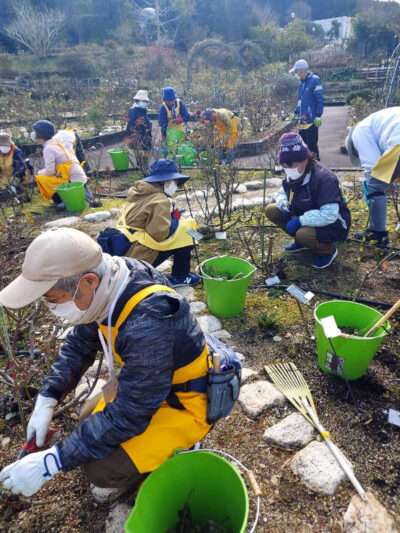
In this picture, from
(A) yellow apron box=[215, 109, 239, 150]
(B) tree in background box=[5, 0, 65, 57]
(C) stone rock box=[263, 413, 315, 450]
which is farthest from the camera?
(B) tree in background box=[5, 0, 65, 57]

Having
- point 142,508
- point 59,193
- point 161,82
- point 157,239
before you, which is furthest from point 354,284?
point 161,82

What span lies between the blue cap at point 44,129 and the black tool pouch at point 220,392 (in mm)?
5151

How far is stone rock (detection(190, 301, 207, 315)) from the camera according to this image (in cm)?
326

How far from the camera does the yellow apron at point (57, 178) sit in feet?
19.0

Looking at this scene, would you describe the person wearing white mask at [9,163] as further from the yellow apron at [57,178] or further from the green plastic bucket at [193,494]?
the green plastic bucket at [193,494]

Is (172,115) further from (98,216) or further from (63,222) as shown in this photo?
(63,222)

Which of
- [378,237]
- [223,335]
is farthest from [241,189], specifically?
[223,335]

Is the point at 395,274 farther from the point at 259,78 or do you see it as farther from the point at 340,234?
the point at 259,78

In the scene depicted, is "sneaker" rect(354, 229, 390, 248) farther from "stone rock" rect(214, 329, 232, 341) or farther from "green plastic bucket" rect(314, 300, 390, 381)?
"stone rock" rect(214, 329, 232, 341)

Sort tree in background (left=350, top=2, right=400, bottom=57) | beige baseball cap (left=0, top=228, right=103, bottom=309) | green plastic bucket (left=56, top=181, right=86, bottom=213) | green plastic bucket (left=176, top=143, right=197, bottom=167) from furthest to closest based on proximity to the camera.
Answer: tree in background (left=350, top=2, right=400, bottom=57)
green plastic bucket (left=176, top=143, right=197, bottom=167)
green plastic bucket (left=56, top=181, right=86, bottom=213)
beige baseball cap (left=0, top=228, right=103, bottom=309)

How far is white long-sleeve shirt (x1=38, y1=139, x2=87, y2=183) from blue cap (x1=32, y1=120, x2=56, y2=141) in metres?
0.08

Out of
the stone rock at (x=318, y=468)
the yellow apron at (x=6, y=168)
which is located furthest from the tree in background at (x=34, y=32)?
the stone rock at (x=318, y=468)

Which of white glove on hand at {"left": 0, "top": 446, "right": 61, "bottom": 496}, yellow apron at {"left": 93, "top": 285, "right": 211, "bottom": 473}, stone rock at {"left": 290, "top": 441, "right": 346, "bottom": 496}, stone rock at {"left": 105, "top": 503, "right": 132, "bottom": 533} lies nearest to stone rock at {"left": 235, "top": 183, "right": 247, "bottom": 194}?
stone rock at {"left": 290, "top": 441, "right": 346, "bottom": 496}

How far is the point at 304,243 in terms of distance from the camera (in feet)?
12.0
